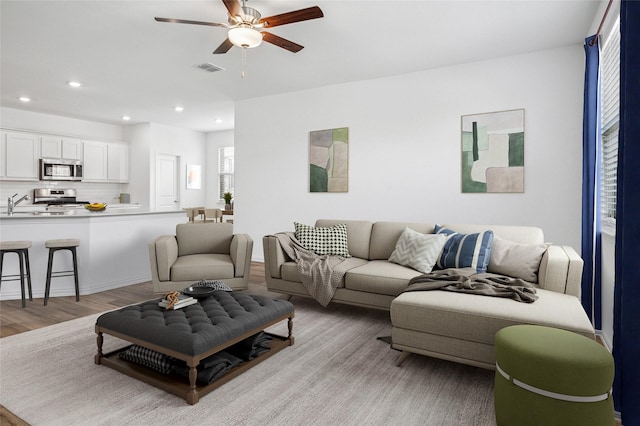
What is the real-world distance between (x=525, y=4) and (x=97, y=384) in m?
4.39

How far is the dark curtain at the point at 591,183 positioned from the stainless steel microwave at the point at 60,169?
8.71 metres

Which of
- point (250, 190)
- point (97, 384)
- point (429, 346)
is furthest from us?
point (250, 190)

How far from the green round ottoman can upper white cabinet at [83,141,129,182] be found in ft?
29.0

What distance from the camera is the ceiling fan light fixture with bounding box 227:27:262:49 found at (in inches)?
122

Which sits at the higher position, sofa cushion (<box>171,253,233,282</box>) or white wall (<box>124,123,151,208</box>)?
white wall (<box>124,123,151,208</box>)

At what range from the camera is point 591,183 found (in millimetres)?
3381

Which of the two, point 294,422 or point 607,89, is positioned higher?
point 607,89

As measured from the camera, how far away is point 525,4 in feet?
10.9

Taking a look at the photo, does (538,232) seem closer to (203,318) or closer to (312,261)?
(312,261)

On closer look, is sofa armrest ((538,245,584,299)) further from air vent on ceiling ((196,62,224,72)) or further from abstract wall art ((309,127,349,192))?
air vent on ceiling ((196,62,224,72))

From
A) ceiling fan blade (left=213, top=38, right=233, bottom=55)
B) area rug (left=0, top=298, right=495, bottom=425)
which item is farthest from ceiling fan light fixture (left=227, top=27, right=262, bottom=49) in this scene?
area rug (left=0, top=298, right=495, bottom=425)

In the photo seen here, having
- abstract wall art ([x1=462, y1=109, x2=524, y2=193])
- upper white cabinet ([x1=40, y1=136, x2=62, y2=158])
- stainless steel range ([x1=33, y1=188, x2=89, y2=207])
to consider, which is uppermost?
upper white cabinet ([x1=40, y1=136, x2=62, y2=158])

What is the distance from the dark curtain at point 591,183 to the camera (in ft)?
10.8

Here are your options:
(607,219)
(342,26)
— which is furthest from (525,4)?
(607,219)
